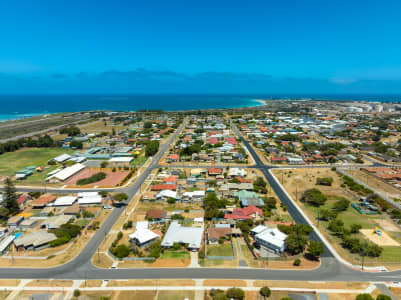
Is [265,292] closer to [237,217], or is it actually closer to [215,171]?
[237,217]

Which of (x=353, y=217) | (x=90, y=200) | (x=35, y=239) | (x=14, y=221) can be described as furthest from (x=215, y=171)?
(x=14, y=221)

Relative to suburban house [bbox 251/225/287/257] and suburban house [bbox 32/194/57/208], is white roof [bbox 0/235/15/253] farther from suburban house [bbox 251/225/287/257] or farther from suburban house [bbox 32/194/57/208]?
suburban house [bbox 251/225/287/257]

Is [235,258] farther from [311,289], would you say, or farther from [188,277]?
[311,289]

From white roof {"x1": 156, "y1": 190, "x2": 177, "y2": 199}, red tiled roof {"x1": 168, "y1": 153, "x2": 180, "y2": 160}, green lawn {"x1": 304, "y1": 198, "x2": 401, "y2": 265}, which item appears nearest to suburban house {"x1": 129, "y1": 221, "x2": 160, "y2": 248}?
white roof {"x1": 156, "y1": 190, "x2": 177, "y2": 199}

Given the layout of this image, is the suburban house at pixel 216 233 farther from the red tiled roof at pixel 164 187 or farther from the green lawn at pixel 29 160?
the green lawn at pixel 29 160

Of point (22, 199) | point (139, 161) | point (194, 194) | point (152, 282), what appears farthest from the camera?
point (139, 161)

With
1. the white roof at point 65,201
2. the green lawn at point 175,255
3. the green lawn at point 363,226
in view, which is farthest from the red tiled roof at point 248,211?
the white roof at point 65,201
